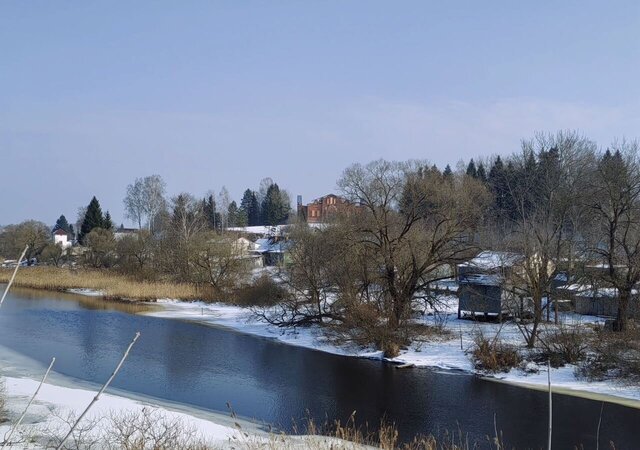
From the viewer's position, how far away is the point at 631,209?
24312 millimetres

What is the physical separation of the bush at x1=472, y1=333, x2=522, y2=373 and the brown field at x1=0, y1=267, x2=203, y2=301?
70.5 ft

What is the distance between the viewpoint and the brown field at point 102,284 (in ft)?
127

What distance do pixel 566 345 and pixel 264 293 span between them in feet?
53.5

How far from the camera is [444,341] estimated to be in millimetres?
24828

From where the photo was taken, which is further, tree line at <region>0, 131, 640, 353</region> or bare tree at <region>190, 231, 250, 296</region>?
bare tree at <region>190, 231, 250, 296</region>

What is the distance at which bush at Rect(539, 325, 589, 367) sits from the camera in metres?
21.3

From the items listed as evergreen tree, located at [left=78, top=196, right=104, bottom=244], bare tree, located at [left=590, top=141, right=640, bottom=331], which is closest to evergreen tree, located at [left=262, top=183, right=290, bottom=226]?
evergreen tree, located at [left=78, top=196, right=104, bottom=244]

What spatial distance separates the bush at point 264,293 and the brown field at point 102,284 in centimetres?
587

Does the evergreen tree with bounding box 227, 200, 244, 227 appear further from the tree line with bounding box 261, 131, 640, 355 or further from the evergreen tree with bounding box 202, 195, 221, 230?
the tree line with bounding box 261, 131, 640, 355

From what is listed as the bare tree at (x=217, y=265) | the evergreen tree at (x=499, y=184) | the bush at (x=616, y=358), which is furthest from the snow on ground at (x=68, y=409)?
the evergreen tree at (x=499, y=184)

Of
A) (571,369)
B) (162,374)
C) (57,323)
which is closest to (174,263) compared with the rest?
(57,323)

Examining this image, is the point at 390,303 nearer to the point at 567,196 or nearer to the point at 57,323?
the point at 567,196

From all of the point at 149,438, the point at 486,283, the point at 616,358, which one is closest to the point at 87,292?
the point at 486,283

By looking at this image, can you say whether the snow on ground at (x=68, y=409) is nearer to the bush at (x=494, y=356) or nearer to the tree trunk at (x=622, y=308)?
the bush at (x=494, y=356)
